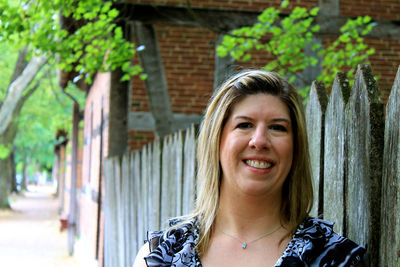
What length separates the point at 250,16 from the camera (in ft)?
22.9

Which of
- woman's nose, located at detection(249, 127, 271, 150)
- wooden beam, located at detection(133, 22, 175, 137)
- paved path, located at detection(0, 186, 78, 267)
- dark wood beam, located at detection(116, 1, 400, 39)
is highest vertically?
dark wood beam, located at detection(116, 1, 400, 39)

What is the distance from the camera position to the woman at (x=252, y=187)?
66.1 inches

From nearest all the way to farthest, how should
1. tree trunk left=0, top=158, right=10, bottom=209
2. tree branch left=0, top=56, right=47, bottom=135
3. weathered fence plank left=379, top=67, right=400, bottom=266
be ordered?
weathered fence plank left=379, top=67, right=400, bottom=266
tree branch left=0, top=56, right=47, bottom=135
tree trunk left=0, top=158, right=10, bottom=209

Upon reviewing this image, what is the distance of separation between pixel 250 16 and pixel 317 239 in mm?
5685

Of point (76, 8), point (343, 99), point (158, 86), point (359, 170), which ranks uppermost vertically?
point (76, 8)

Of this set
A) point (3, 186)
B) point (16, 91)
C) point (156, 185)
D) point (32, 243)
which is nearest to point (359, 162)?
point (156, 185)

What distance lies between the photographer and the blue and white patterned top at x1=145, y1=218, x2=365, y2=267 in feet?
4.97

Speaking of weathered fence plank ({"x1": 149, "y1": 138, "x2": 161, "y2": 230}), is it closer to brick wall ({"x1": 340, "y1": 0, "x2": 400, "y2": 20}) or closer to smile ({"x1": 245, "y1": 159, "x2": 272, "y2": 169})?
smile ({"x1": 245, "y1": 159, "x2": 272, "y2": 169})

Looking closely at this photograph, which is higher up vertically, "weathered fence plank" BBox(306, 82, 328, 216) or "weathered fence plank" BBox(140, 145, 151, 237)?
"weathered fence plank" BBox(306, 82, 328, 216)

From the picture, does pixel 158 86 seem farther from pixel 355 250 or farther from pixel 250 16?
pixel 355 250

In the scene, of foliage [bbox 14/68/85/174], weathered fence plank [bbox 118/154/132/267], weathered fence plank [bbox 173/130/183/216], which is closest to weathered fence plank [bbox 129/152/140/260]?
weathered fence plank [bbox 118/154/132/267]

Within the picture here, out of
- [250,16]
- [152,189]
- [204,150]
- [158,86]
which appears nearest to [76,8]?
[158,86]

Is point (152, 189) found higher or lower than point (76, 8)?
lower

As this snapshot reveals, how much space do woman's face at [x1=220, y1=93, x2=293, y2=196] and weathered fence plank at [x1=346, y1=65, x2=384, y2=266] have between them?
210mm
